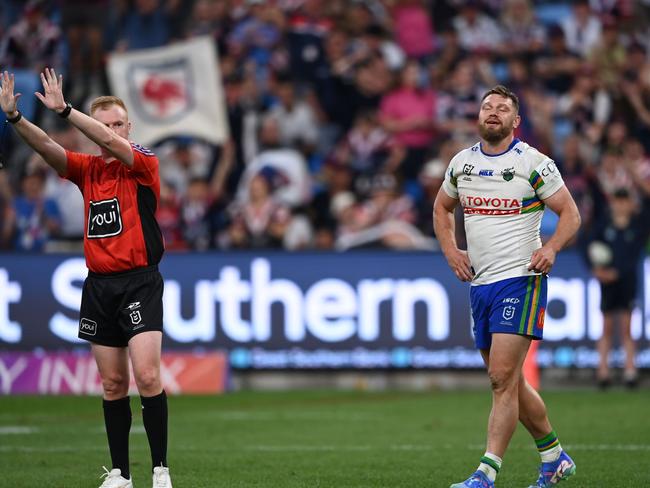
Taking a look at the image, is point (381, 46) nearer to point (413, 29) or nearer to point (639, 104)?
point (413, 29)

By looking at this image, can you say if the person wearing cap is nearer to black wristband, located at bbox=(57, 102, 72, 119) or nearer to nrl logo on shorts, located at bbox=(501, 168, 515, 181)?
nrl logo on shorts, located at bbox=(501, 168, 515, 181)

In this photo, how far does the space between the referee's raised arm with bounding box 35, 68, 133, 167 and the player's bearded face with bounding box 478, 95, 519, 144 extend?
2159 millimetres

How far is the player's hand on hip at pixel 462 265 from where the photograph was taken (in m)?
8.31

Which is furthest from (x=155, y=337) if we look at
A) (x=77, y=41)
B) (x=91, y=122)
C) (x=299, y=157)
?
(x=77, y=41)

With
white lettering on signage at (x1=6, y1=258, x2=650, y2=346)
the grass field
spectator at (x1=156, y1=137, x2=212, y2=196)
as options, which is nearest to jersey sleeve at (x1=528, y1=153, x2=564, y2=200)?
the grass field

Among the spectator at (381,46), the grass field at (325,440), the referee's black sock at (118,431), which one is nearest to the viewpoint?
the referee's black sock at (118,431)

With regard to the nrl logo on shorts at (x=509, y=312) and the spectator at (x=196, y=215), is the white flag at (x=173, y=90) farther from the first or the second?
the nrl logo on shorts at (x=509, y=312)

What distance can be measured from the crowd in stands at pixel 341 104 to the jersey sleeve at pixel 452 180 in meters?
9.67

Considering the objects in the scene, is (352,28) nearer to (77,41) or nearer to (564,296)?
(77,41)

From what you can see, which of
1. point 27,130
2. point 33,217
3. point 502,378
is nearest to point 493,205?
point 502,378

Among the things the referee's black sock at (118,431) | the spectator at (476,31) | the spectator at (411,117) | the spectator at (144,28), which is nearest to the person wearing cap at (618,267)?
the spectator at (411,117)

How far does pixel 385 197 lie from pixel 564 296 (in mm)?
3132

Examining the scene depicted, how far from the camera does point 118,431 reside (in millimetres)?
8180

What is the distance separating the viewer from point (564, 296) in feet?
57.1
